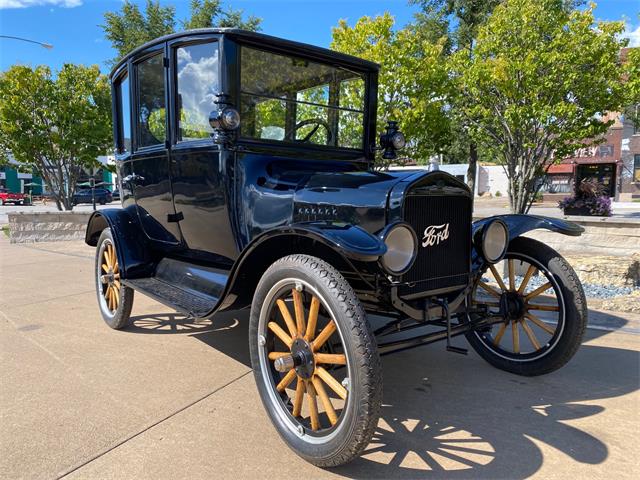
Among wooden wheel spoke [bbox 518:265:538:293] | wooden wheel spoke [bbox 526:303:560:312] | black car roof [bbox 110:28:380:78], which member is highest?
black car roof [bbox 110:28:380:78]

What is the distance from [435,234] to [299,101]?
1438 millimetres

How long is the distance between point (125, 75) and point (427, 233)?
306 cm

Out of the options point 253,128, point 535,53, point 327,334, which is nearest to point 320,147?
point 253,128

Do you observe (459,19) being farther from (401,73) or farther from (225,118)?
(225,118)

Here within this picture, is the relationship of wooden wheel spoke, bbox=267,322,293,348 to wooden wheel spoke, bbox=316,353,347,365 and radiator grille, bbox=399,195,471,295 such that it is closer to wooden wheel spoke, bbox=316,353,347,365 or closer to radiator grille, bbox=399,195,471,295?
wooden wheel spoke, bbox=316,353,347,365

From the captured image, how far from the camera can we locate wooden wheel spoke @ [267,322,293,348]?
222 cm

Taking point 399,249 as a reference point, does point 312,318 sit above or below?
below

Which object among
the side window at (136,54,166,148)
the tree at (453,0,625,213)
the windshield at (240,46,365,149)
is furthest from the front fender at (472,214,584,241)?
the tree at (453,0,625,213)

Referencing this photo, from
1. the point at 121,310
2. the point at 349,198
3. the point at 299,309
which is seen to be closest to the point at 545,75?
the point at 349,198

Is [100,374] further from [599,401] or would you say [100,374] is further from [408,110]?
[408,110]

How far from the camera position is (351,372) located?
1852mm

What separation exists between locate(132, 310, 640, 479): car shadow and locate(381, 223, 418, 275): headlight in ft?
2.78

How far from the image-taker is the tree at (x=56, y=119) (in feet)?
33.0

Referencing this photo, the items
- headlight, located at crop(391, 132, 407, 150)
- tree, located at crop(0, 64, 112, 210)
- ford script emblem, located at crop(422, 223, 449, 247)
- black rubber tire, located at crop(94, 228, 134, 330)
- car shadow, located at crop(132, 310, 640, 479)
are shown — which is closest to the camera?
car shadow, located at crop(132, 310, 640, 479)
